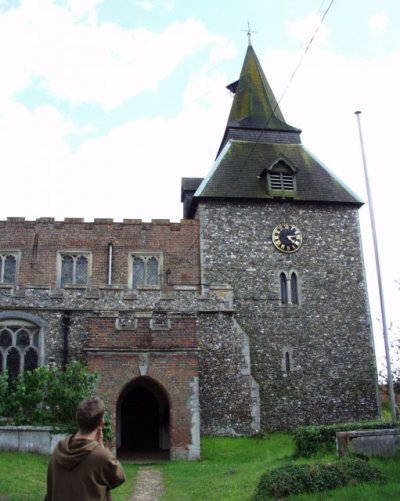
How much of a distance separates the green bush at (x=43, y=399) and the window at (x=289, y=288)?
11416 mm

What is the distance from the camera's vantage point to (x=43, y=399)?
50.2 ft

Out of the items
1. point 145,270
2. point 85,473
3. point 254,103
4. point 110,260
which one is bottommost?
point 85,473

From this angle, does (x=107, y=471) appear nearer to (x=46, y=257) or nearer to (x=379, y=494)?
(x=379, y=494)

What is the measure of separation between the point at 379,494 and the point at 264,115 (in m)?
23.7

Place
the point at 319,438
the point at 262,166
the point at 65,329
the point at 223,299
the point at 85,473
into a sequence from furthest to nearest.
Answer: the point at 262,166
the point at 223,299
the point at 65,329
the point at 319,438
the point at 85,473

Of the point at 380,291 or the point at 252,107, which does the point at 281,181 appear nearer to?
the point at 252,107

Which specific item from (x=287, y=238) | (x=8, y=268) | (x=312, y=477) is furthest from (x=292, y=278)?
(x=312, y=477)

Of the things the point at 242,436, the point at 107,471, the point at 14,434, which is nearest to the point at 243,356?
the point at 242,436

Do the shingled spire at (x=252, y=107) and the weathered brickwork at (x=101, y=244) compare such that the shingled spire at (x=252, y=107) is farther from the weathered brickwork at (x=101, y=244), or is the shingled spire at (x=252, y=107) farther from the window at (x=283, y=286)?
the window at (x=283, y=286)

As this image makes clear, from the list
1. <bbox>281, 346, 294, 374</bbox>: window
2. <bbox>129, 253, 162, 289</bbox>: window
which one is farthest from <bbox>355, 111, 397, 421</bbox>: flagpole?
<bbox>129, 253, 162, 289</bbox>: window

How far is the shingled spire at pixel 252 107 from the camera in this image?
29391 mm

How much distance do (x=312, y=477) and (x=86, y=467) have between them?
5837 mm

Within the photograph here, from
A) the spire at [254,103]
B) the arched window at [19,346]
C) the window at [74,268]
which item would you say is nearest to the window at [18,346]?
the arched window at [19,346]

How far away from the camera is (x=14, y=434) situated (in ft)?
45.3
